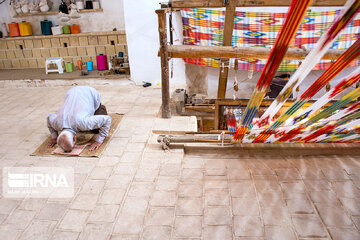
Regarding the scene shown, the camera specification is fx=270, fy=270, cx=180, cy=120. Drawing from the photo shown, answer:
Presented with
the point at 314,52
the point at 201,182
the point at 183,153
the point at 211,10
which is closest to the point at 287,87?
the point at 314,52

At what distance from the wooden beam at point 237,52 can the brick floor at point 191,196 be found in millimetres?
1277

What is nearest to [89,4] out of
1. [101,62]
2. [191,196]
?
[101,62]

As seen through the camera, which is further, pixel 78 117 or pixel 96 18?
pixel 96 18

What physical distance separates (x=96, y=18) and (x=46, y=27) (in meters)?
1.29

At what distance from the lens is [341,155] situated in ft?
10.8

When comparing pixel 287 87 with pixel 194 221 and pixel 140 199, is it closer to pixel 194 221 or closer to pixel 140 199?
pixel 194 221

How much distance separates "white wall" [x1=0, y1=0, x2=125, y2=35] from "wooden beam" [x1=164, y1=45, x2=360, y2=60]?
369cm

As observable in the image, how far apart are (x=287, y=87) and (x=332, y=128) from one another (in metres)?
0.90

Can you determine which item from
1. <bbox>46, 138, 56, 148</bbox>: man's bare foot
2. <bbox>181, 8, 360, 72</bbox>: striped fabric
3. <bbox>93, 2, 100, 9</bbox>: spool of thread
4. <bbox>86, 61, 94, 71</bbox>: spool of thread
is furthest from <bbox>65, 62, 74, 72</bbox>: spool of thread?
<bbox>46, 138, 56, 148</bbox>: man's bare foot

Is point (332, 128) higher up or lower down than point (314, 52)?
lower down

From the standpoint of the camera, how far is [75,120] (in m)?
3.40

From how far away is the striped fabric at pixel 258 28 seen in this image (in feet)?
15.4

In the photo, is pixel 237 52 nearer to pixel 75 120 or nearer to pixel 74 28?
pixel 75 120

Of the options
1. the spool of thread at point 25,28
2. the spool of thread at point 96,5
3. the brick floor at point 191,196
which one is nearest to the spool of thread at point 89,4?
the spool of thread at point 96,5
